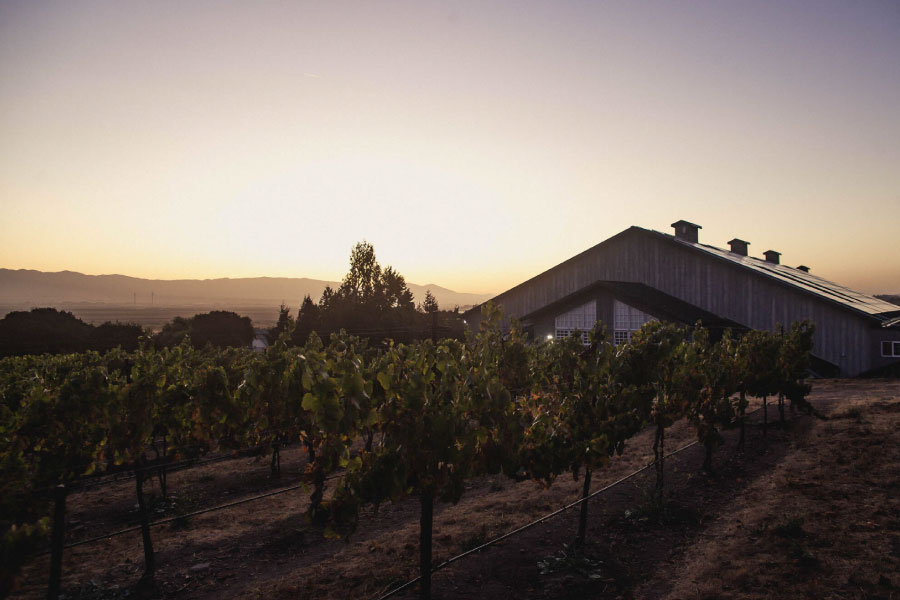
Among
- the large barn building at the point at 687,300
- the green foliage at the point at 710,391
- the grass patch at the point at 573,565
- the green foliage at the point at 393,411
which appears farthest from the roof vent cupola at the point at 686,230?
the grass patch at the point at 573,565

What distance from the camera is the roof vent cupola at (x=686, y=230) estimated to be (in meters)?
41.5

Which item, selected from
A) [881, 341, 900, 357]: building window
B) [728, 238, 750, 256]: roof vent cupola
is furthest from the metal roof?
[728, 238, 750, 256]: roof vent cupola

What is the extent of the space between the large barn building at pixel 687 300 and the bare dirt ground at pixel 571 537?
49.5 ft

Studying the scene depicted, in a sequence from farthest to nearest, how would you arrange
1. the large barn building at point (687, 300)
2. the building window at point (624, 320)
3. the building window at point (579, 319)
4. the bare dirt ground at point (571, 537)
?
the building window at point (579, 319) < the building window at point (624, 320) < the large barn building at point (687, 300) < the bare dirt ground at point (571, 537)

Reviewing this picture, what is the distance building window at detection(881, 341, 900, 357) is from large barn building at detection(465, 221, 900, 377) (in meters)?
0.04

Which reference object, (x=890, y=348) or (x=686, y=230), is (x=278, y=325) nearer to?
(x=686, y=230)

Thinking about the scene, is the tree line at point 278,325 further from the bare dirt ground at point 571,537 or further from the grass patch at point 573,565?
the grass patch at point 573,565

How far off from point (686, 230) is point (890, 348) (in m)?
18.0

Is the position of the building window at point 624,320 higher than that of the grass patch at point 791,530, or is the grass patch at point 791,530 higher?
the building window at point 624,320

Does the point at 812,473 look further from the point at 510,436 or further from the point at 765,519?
the point at 510,436

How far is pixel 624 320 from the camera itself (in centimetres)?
3075

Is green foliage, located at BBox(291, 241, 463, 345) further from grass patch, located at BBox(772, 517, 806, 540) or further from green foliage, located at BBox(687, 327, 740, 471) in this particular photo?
grass patch, located at BBox(772, 517, 806, 540)

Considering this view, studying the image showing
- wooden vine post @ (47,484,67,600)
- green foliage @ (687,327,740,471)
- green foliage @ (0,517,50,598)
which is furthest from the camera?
green foliage @ (687,327,740,471)

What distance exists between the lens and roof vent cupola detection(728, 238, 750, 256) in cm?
4847
